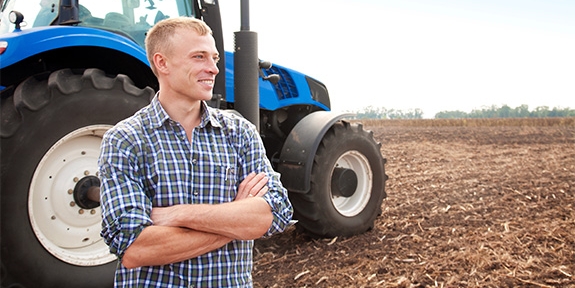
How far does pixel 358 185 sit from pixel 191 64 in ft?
11.6

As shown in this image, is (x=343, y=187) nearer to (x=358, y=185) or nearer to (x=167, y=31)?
(x=358, y=185)

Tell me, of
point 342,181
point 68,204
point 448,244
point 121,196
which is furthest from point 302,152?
point 121,196

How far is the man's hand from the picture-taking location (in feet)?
6.08

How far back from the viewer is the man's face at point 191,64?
5.87 feet

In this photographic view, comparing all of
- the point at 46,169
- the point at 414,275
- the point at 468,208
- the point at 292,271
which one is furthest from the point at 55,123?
the point at 468,208

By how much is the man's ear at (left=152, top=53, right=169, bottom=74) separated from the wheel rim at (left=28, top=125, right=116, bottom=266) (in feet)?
4.70

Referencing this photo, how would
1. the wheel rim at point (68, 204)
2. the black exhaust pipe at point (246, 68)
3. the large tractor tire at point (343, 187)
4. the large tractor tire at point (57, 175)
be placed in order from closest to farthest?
1. the large tractor tire at point (57, 175)
2. the wheel rim at point (68, 204)
3. the black exhaust pipe at point (246, 68)
4. the large tractor tire at point (343, 187)

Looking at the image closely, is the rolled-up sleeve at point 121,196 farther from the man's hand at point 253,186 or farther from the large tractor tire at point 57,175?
the large tractor tire at point 57,175

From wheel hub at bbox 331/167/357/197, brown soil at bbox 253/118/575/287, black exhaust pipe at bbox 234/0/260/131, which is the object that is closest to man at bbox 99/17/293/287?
brown soil at bbox 253/118/575/287

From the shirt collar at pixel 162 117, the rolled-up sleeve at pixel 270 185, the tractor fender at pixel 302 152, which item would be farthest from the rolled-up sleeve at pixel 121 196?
the tractor fender at pixel 302 152

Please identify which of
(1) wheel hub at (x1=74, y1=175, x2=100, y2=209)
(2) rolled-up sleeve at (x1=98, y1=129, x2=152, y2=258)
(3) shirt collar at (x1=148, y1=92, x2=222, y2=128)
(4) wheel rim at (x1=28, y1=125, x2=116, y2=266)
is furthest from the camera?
(1) wheel hub at (x1=74, y1=175, x2=100, y2=209)

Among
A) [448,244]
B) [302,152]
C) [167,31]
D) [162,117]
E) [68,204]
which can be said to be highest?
[167,31]

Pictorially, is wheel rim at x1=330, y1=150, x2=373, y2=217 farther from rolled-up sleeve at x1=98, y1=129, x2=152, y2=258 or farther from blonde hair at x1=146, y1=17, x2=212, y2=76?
rolled-up sleeve at x1=98, y1=129, x2=152, y2=258

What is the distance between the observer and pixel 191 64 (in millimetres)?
1794
